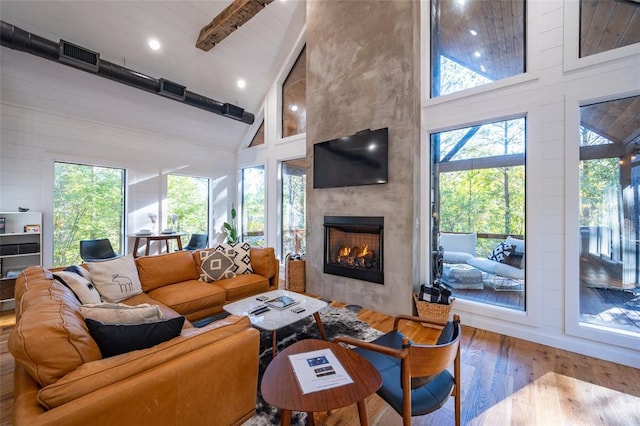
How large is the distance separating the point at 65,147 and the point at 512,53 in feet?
21.1

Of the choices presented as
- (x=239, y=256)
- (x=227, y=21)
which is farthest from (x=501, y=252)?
(x=227, y=21)

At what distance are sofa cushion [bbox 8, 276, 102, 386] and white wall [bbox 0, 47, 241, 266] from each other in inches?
160

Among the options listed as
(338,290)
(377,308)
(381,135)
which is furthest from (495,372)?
(381,135)

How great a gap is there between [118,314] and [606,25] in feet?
15.0

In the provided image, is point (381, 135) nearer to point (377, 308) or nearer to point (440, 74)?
point (440, 74)

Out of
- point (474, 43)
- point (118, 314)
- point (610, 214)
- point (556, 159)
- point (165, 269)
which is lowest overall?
point (165, 269)

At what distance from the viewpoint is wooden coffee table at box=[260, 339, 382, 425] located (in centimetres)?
109

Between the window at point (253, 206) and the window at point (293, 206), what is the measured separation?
586 millimetres

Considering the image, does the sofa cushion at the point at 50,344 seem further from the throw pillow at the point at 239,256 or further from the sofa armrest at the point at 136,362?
the throw pillow at the point at 239,256

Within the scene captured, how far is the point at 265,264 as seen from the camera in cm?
361

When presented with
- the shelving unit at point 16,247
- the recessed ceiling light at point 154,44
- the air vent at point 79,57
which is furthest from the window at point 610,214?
the shelving unit at point 16,247

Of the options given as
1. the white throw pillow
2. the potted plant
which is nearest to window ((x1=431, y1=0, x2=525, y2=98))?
the white throw pillow

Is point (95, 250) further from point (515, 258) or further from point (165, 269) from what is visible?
point (515, 258)

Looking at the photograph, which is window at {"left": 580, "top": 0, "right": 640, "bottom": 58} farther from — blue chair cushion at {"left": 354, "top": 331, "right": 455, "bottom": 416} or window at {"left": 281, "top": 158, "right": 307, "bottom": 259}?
window at {"left": 281, "top": 158, "right": 307, "bottom": 259}
